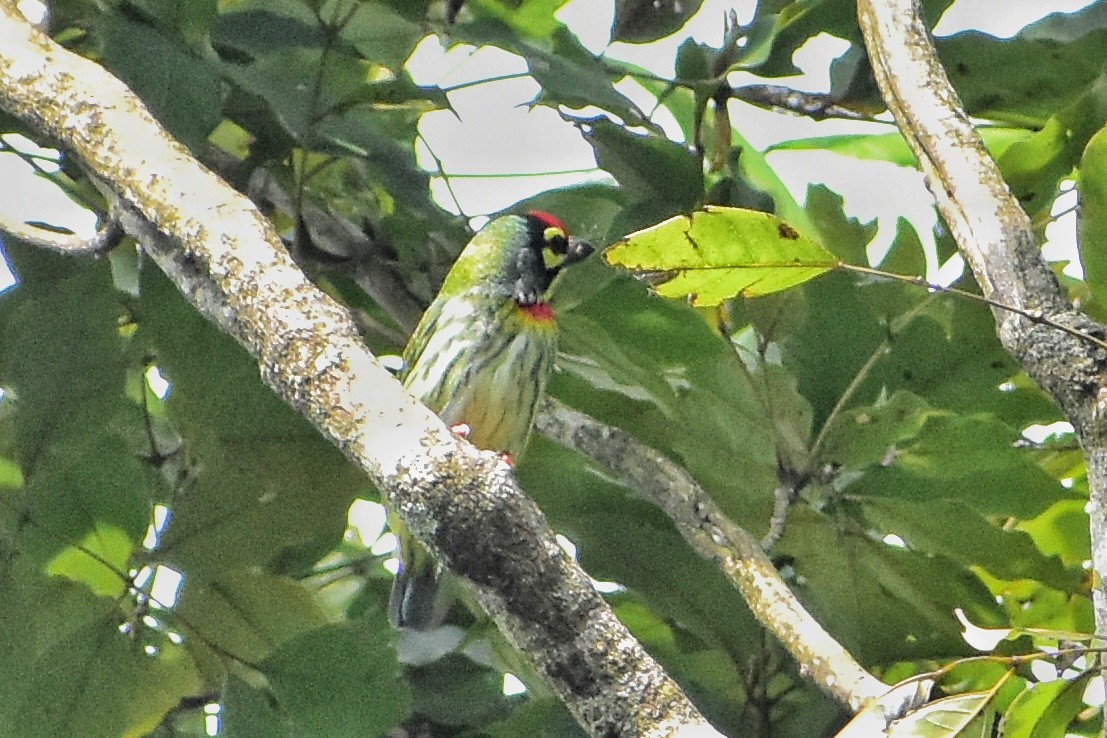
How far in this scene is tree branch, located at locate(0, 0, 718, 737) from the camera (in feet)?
1.92

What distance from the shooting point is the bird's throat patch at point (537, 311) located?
1420mm

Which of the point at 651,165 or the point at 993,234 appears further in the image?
the point at 651,165

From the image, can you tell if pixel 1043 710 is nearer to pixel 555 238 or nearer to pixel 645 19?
pixel 645 19

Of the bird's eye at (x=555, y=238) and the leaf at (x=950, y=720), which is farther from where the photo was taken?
the bird's eye at (x=555, y=238)

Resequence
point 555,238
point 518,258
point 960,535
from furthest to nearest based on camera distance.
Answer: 1. point 518,258
2. point 555,238
3. point 960,535

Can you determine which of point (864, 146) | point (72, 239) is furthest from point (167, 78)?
point (864, 146)

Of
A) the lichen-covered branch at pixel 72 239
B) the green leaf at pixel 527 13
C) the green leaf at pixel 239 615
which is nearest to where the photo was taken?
the lichen-covered branch at pixel 72 239

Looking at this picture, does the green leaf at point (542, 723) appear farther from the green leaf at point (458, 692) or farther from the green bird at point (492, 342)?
the green bird at point (492, 342)

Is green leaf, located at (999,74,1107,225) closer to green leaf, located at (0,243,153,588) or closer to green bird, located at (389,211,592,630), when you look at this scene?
green bird, located at (389,211,592,630)

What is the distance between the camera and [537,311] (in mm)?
1447

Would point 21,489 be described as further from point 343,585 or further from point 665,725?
point 665,725

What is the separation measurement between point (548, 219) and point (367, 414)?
648 mm

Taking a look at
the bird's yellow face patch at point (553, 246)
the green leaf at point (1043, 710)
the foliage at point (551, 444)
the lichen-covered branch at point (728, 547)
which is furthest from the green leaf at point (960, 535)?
the bird's yellow face patch at point (553, 246)

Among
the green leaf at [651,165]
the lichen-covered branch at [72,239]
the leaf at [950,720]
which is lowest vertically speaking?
the leaf at [950,720]
